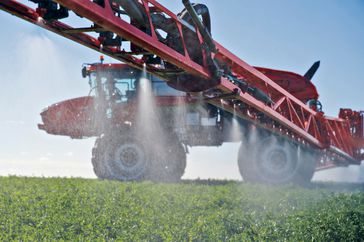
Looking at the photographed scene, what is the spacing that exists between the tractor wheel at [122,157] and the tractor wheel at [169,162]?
236 mm

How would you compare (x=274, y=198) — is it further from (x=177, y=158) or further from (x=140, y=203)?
(x=177, y=158)

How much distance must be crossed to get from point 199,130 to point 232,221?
211 inches

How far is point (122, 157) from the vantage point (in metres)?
10.6

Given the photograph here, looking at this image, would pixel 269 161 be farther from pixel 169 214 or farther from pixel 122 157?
pixel 169 214

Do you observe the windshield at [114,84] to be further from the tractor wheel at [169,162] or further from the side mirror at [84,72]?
the tractor wheel at [169,162]

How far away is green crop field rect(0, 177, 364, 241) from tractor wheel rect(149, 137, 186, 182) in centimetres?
199

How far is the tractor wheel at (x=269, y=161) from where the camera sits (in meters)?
11.1

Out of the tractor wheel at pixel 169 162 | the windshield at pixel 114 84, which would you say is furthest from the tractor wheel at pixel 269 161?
the windshield at pixel 114 84

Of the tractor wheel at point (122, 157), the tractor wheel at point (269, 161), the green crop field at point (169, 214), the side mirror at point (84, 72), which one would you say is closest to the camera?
the green crop field at point (169, 214)

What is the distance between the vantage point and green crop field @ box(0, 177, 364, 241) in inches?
206

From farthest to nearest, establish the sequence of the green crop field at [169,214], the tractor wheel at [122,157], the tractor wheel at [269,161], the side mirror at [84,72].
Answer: the tractor wheel at [269,161], the tractor wheel at [122,157], the side mirror at [84,72], the green crop field at [169,214]

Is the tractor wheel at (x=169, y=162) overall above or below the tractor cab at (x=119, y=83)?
below

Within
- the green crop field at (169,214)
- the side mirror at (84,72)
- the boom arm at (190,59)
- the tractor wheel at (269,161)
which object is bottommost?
the green crop field at (169,214)

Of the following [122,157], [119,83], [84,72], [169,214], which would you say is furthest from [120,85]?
[169,214]
